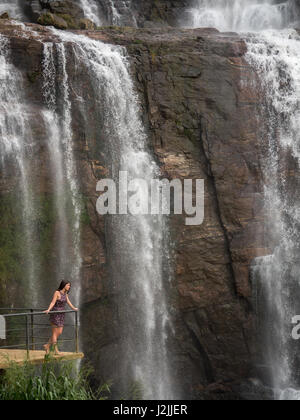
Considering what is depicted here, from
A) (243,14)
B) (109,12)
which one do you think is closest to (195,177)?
(109,12)

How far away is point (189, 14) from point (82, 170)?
14522 mm

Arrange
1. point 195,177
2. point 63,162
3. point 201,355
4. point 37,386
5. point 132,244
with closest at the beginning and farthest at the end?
1. point 37,386
2. point 63,162
3. point 132,244
4. point 201,355
5. point 195,177

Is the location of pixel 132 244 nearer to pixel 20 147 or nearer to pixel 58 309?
pixel 20 147

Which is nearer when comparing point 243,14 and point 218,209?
point 218,209

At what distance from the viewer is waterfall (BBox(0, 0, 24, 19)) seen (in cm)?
2505

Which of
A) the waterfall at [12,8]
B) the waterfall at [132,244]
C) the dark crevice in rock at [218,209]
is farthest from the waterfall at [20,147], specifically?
the waterfall at [12,8]

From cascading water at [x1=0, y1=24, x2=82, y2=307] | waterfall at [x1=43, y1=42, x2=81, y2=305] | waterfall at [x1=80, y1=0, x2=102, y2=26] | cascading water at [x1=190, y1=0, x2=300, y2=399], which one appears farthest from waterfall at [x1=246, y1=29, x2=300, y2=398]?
waterfall at [x1=80, y1=0, x2=102, y2=26]

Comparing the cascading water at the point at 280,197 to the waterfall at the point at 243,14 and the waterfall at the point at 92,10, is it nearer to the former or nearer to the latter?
the waterfall at the point at 243,14

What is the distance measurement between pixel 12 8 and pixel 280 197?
46.5ft

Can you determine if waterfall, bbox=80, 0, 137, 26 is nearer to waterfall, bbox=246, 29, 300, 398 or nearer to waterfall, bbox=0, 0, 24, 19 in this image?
waterfall, bbox=0, 0, 24, 19

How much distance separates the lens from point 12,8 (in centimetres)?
2548

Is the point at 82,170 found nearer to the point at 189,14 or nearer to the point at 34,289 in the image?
the point at 34,289

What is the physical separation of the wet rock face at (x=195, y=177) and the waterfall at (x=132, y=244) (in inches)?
11.9

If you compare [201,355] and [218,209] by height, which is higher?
[218,209]
